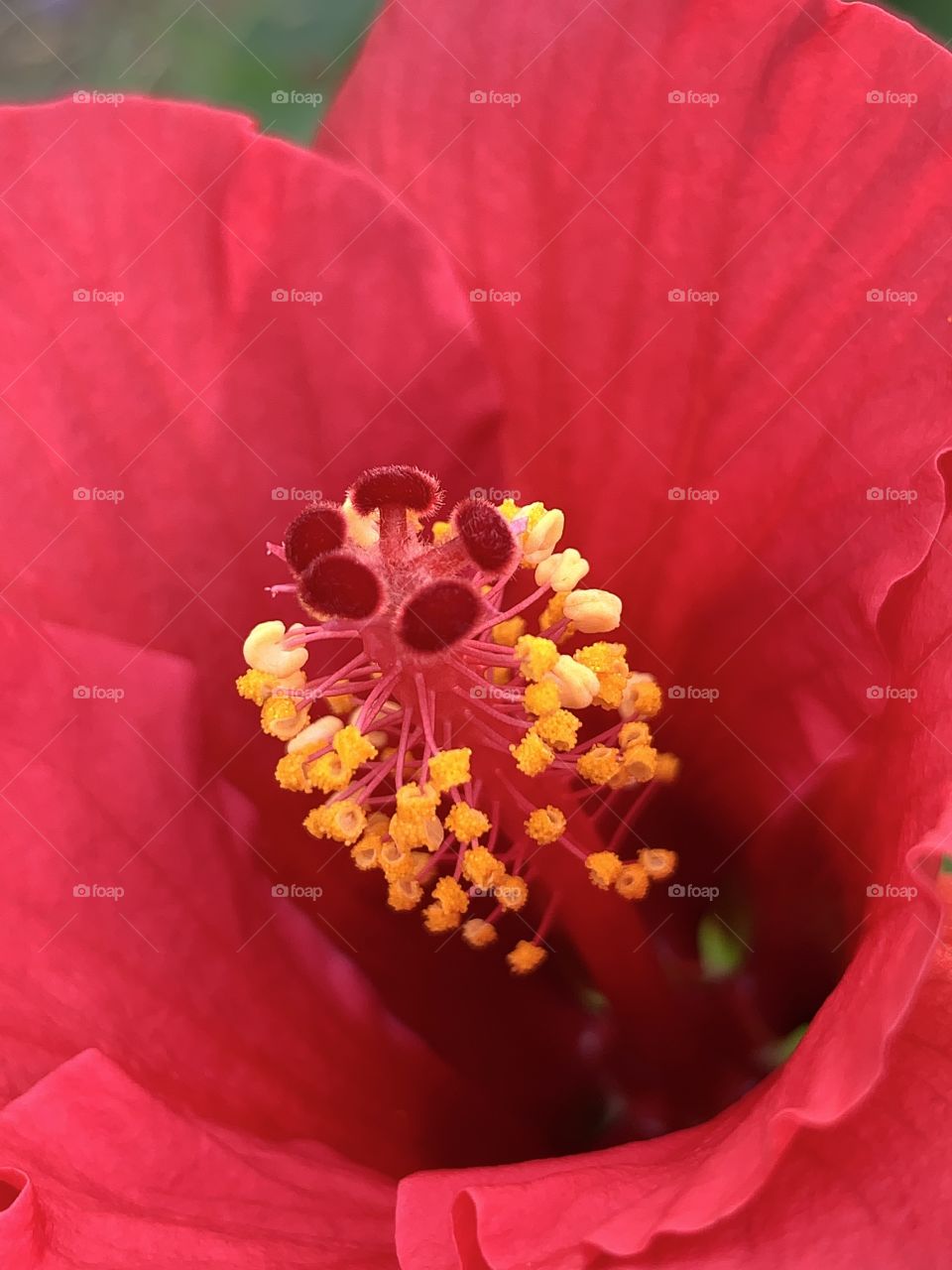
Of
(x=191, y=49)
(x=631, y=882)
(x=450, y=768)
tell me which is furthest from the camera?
(x=191, y=49)

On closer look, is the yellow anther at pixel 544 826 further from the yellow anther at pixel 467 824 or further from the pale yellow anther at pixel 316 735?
the pale yellow anther at pixel 316 735

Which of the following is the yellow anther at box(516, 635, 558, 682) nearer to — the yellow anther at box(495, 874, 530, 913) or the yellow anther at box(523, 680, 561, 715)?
the yellow anther at box(523, 680, 561, 715)

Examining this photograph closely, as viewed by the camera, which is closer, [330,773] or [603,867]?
[330,773]

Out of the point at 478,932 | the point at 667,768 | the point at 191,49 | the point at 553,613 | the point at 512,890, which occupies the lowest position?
the point at 478,932

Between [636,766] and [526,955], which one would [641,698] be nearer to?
[636,766]

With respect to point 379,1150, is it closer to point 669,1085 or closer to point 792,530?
point 669,1085

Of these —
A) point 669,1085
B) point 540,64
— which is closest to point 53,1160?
point 669,1085

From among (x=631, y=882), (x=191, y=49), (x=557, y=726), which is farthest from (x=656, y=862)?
(x=191, y=49)

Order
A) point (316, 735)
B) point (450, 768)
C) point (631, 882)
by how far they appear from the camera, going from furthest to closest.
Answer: point (631, 882) → point (316, 735) → point (450, 768)
